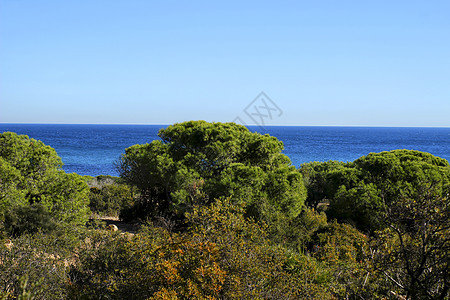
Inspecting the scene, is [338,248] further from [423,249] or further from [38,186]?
[38,186]

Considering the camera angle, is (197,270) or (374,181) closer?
(197,270)

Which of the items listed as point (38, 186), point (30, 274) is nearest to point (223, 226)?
point (30, 274)

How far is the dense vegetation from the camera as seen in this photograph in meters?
7.10

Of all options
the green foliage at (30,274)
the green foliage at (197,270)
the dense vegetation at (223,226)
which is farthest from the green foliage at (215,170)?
the green foliage at (30,274)

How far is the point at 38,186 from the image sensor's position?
57.1ft

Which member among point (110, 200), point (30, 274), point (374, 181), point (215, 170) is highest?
point (215, 170)

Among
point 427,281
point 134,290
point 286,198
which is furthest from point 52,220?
point 427,281

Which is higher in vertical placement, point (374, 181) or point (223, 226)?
point (223, 226)

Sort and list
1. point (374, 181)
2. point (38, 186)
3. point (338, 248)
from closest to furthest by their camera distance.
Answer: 1. point (338, 248)
2. point (38, 186)
3. point (374, 181)

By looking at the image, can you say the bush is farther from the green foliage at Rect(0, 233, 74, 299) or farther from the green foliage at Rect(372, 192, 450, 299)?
the green foliage at Rect(372, 192, 450, 299)

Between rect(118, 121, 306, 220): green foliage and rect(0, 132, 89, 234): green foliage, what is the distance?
4.64m

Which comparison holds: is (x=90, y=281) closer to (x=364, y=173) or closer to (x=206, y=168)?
(x=206, y=168)

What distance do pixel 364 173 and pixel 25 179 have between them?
60.9ft

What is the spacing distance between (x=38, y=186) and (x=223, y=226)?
1215 cm
